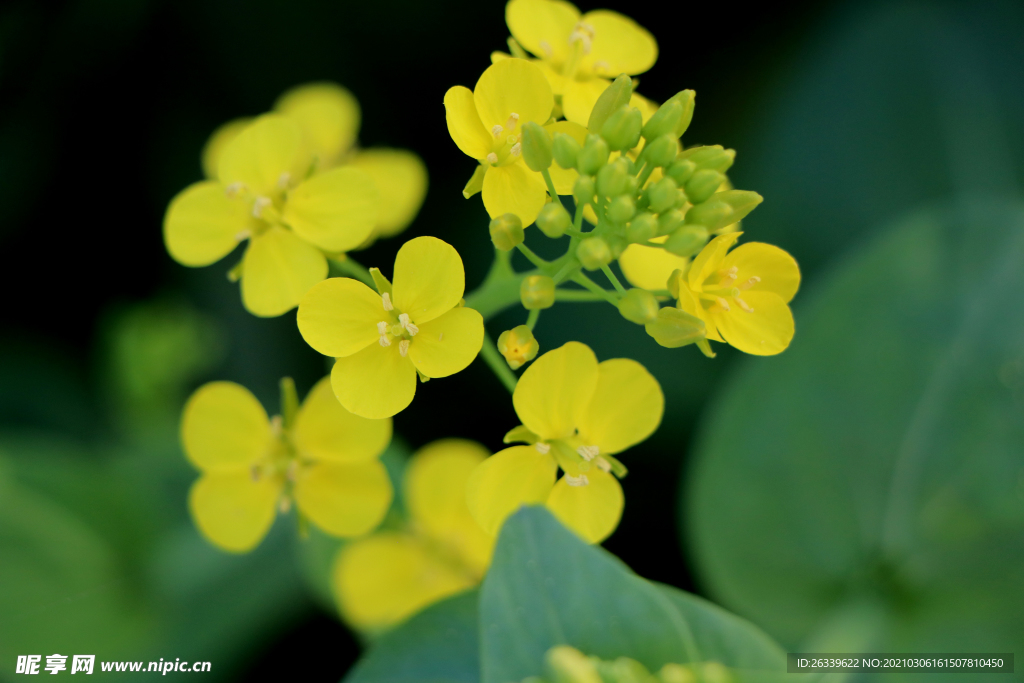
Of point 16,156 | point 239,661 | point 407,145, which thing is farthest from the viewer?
point 407,145

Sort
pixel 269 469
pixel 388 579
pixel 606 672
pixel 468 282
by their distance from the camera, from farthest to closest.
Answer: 1. pixel 468 282
2. pixel 388 579
3. pixel 269 469
4. pixel 606 672

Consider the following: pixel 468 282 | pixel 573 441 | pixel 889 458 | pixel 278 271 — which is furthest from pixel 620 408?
pixel 468 282

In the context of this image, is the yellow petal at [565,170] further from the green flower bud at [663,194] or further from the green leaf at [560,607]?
the green leaf at [560,607]

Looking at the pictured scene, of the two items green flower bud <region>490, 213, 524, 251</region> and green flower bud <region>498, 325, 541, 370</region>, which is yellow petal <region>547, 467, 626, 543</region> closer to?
green flower bud <region>498, 325, 541, 370</region>

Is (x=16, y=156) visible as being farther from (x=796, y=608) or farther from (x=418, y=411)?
(x=796, y=608)

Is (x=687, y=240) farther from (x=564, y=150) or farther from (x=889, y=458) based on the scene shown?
(x=889, y=458)

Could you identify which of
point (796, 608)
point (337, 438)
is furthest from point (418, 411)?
point (796, 608)

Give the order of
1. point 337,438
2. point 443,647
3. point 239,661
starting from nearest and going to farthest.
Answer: point 337,438 → point 443,647 → point 239,661
